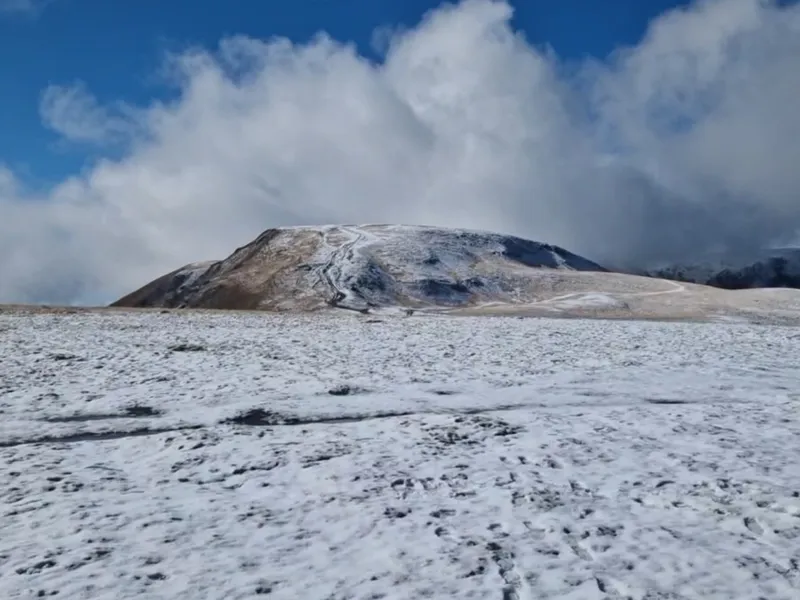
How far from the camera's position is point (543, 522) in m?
8.60

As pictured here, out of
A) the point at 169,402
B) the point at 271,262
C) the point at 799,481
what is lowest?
the point at 799,481

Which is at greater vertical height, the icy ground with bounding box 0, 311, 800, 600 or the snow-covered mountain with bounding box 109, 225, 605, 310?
the snow-covered mountain with bounding box 109, 225, 605, 310

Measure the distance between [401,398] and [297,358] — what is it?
6.92 m

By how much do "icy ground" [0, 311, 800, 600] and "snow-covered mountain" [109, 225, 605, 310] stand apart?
47.3 m

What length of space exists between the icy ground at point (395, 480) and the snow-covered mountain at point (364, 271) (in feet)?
155

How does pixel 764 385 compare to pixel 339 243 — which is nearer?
pixel 764 385

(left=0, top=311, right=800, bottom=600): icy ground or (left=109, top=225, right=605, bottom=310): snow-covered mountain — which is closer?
(left=0, top=311, right=800, bottom=600): icy ground

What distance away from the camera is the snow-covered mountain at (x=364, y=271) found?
2940 inches

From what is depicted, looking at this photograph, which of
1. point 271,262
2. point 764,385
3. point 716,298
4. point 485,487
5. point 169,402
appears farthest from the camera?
point 271,262

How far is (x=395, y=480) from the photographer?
10.1 metres

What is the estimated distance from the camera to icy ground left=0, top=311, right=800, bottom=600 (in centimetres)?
723

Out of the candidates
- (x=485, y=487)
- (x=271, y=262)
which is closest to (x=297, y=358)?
(x=485, y=487)

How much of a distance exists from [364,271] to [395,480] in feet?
228

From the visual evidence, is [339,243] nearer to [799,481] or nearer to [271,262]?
[271,262]
